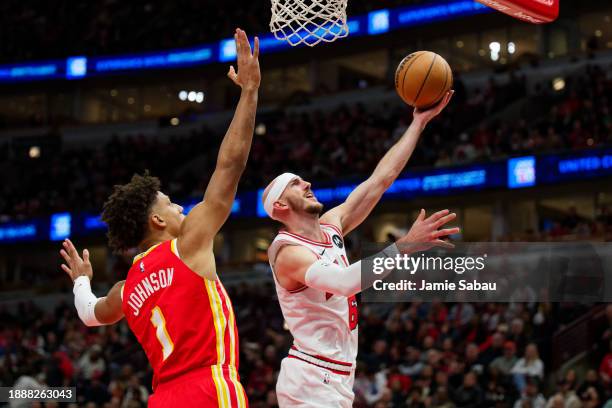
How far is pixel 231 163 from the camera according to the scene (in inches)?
179

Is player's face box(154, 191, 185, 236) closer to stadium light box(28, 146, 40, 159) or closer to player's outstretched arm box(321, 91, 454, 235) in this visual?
player's outstretched arm box(321, 91, 454, 235)

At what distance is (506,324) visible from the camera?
14.5 metres

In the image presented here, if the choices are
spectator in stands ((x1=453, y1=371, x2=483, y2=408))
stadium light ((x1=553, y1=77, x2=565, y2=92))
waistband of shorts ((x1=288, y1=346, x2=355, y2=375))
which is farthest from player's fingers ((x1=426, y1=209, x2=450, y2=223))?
stadium light ((x1=553, y1=77, x2=565, y2=92))

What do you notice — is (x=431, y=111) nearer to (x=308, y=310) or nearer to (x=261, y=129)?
(x=308, y=310)

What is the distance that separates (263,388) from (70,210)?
15.4 m

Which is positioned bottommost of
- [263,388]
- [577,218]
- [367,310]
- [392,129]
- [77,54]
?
[263,388]

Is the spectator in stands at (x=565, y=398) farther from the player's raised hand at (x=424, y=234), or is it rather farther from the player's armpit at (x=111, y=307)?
the player's armpit at (x=111, y=307)

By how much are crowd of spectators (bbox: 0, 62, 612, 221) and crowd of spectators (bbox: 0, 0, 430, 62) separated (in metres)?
3.80

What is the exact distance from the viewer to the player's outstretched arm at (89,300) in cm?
528

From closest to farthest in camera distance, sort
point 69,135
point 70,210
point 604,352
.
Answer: point 604,352
point 70,210
point 69,135

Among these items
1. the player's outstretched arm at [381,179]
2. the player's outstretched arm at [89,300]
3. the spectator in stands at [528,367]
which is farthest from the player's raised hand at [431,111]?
the spectator in stands at [528,367]

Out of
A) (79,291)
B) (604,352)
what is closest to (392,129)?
(604,352)

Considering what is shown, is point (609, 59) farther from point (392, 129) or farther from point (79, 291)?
point (79, 291)

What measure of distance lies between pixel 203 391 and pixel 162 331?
390 mm
